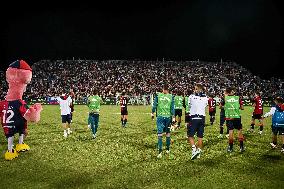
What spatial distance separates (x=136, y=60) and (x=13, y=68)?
6232 cm

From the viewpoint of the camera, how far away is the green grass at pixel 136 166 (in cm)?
770

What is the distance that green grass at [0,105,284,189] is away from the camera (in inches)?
303

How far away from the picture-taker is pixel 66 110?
Answer: 1620 cm

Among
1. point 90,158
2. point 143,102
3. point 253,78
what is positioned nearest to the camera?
point 90,158

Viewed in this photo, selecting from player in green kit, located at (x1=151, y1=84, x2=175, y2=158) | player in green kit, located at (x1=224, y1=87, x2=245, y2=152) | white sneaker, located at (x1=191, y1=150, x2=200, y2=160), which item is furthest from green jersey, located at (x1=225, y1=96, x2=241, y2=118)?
white sneaker, located at (x1=191, y1=150, x2=200, y2=160)

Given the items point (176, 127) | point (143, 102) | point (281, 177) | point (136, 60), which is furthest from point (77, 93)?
point (281, 177)

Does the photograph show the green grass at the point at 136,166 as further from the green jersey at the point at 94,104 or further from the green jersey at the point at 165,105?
the green jersey at the point at 94,104

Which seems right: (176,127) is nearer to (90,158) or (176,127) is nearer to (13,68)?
(90,158)

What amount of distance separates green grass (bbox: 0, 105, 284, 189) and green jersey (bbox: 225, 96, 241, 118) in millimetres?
1481

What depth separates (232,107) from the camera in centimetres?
1150

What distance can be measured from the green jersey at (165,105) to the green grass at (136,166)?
1560 mm

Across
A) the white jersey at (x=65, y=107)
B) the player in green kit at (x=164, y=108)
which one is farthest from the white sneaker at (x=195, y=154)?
the white jersey at (x=65, y=107)

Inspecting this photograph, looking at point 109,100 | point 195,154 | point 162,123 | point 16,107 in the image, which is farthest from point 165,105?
point 109,100

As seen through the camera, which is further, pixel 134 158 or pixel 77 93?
pixel 77 93
